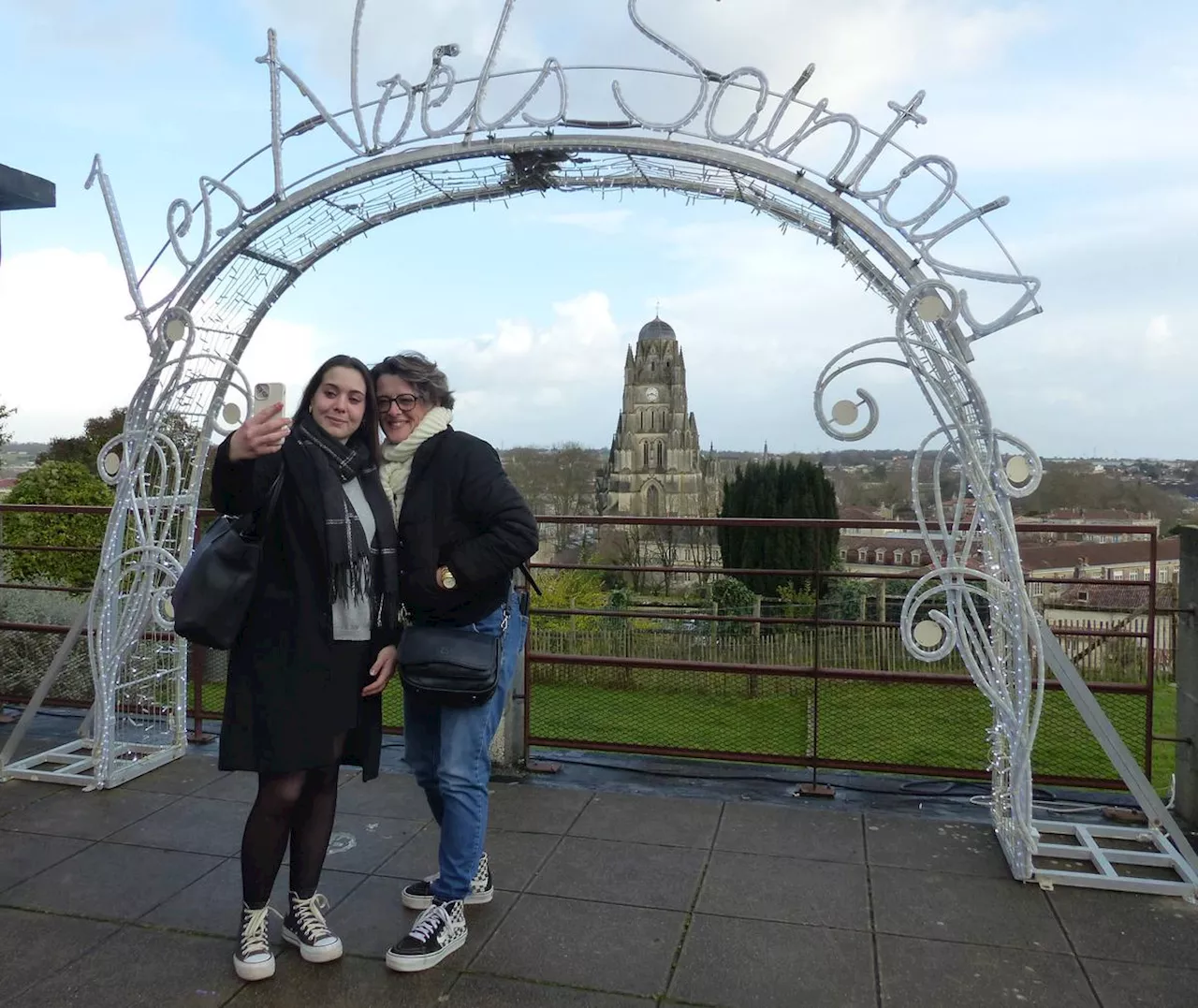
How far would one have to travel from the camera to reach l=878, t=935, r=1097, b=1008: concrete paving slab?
90.5 inches

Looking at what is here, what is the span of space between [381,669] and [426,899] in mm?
842

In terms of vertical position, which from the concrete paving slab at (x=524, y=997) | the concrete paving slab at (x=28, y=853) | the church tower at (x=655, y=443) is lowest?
the concrete paving slab at (x=524, y=997)

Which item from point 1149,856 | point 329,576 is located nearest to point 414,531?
point 329,576

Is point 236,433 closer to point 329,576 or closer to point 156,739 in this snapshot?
point 329,576

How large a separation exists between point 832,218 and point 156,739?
12.9ft

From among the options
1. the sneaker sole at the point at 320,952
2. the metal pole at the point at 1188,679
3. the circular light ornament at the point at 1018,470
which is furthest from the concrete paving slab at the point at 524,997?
the metal pole at the point at 1188,679

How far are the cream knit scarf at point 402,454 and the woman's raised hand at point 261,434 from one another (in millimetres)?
336

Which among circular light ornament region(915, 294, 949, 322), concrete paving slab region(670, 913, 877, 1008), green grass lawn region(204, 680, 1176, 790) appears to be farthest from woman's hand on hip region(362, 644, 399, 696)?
green grass lawn region(204, 680, 1176, 790)

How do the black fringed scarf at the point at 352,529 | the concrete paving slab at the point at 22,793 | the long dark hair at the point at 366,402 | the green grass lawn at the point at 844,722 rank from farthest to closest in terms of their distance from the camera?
the green grass lawn at the point at 844,722 < the concrete paving slab at the point at 22,793 < the long dark hair at the point at 366,402 < the black fringed scarf at the point at 352,529

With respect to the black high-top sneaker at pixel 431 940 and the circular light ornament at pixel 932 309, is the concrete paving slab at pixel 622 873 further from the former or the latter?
the circular light ornament at pixel 932 309

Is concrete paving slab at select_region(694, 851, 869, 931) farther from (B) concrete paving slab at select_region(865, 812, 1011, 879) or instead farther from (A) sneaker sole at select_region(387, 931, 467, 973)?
(A) sneaker sole at select_region(387, 931, 467, 973)

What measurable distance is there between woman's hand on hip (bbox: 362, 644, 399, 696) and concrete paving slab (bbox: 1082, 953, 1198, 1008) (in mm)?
2038

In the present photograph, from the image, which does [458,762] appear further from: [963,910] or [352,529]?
[963,910]

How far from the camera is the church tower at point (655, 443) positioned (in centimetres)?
8462
